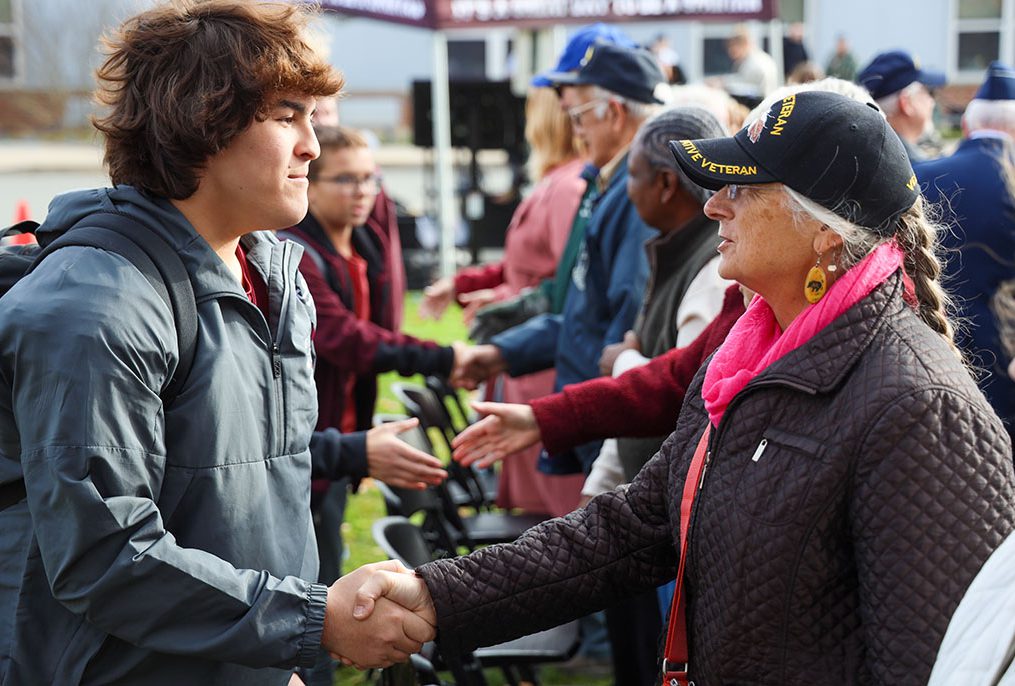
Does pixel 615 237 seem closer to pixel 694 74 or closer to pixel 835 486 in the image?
pixel 835 486

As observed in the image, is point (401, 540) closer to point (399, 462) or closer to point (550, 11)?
point (399, 462)

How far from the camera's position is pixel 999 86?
4156 mm

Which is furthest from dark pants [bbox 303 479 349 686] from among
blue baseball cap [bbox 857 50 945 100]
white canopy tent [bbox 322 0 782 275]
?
white canopy tent [bbox 322 0 782 275]

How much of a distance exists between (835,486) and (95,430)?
1124 millimetres

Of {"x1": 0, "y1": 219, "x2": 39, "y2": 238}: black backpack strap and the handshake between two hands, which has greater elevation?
{"x1": 0, "y1": 219, "x2": 39, "y2": 238}: black backpack strap

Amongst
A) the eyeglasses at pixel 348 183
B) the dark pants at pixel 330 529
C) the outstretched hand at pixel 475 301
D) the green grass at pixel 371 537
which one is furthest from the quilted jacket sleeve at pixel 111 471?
the outstretched hand at pixel 475 301

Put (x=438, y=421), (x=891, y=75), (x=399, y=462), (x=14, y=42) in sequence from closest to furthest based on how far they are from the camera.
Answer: (x=399, y=462), (x=438, y=421), (x=891, y=75), (x=14, y=42)

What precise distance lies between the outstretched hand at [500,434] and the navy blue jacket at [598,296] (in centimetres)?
63

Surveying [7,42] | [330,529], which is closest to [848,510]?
[330,529]

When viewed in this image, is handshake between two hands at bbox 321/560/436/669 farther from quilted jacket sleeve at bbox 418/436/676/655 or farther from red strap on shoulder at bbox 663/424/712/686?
red strap on shoulder at bbox 663/424/712/686

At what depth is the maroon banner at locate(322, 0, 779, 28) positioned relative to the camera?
10.1 meters

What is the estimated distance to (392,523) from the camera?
329 centimetres

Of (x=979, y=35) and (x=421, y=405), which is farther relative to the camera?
(x=979, y=35)

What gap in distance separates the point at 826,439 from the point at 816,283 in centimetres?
29
